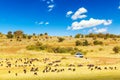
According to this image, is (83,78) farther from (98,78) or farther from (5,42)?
(5,42)

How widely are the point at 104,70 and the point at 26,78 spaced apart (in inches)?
331

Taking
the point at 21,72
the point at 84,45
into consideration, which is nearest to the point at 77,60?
the point at 21,72

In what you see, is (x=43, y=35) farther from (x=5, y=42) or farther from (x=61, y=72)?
(x=61, y=72)

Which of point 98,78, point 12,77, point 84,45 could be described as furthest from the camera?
point 84,45

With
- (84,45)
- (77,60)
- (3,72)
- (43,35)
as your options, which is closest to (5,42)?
(84,45)

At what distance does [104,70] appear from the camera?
2942 cm

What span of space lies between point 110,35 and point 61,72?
234ft

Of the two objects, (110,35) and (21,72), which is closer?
(21,72)

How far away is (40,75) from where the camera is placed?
86.1ft

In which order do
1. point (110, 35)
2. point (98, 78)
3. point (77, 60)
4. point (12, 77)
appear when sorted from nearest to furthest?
point (98, 78), point (12, 77), point (77, 60), point (110, 35)

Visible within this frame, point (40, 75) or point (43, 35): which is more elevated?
point (43, 35)

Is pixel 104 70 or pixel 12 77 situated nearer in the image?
pixel 12 77

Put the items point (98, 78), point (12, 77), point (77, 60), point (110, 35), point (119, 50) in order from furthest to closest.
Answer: point (110, 35)
point (119, 50)
point (77, 60)
point (12, 77)
point (98, 78)

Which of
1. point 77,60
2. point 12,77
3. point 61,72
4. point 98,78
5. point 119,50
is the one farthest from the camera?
point 119,50
